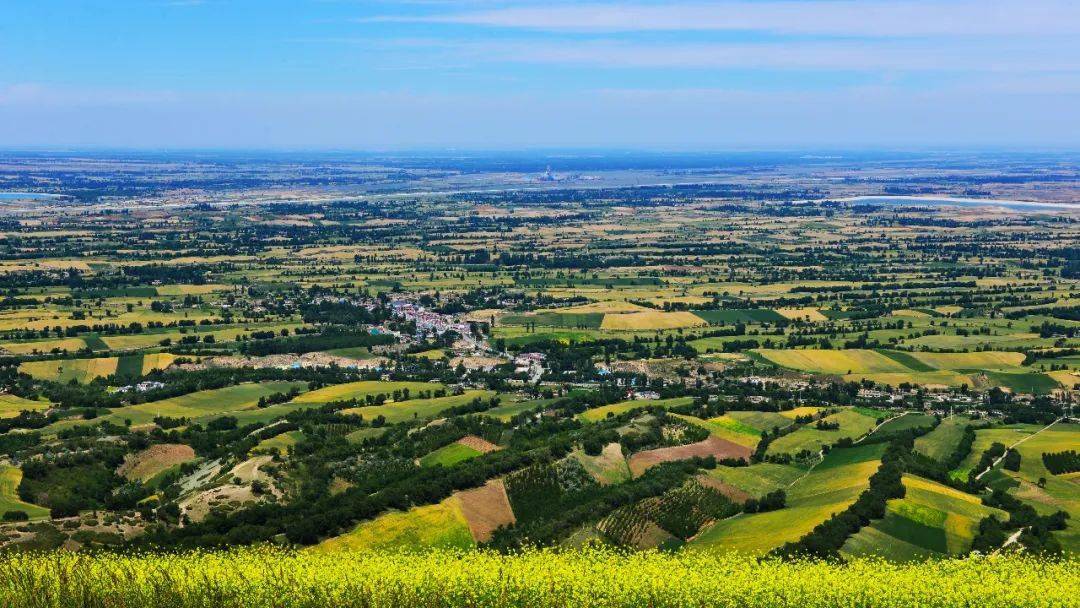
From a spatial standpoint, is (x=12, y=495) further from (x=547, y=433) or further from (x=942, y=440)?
(x=942, y=440)

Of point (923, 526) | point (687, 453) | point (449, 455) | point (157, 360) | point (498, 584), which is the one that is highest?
point (498, 584)

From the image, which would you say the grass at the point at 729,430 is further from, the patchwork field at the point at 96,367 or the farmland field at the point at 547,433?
the patchwork field at the point at 96,367

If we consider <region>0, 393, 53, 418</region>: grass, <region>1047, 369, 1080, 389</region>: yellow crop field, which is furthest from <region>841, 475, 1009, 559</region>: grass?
<region>0, 393, 53, 418</region>: grass

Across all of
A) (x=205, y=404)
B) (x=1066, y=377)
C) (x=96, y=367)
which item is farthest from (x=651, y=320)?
(x=96, y=367)

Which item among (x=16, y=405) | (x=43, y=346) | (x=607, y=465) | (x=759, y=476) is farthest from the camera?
(x=43, y=346)

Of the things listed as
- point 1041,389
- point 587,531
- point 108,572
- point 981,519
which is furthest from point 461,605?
point 1041,389

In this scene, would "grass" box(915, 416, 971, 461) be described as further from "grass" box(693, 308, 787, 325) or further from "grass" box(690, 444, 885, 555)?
"grass" box(693, 308, 787, 325)

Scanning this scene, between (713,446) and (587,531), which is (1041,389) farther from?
(587,531)
